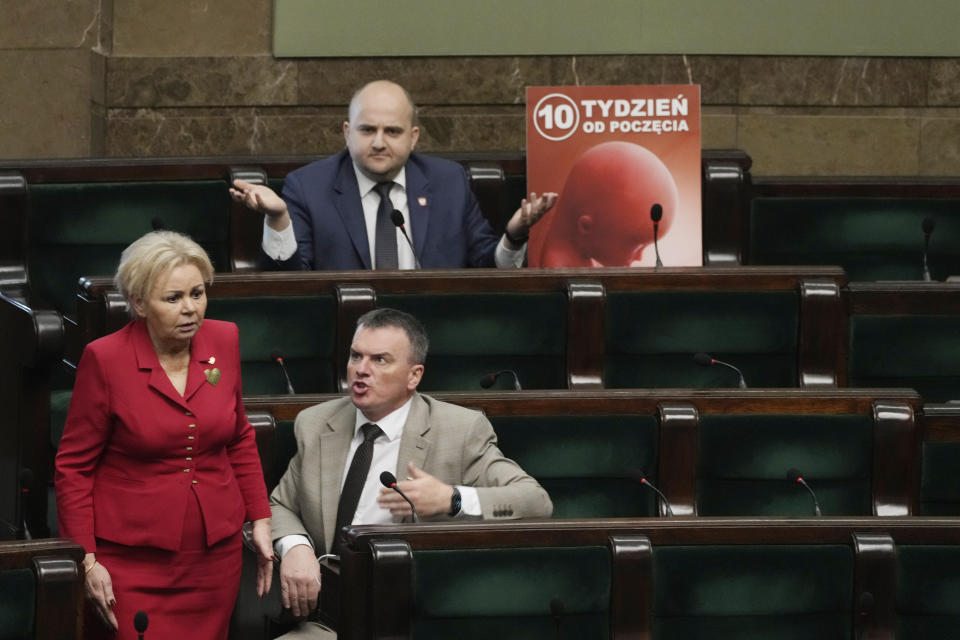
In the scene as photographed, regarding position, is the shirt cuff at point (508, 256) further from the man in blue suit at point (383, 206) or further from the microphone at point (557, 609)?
the microphone at point (557, 609)

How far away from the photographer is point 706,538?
1.58 metres

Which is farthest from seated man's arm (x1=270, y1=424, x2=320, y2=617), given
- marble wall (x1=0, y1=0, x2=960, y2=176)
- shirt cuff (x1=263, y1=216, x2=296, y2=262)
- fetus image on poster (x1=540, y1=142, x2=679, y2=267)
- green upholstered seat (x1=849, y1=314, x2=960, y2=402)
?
marble wall (x1=0, y1=0, x2=960, y2=176)

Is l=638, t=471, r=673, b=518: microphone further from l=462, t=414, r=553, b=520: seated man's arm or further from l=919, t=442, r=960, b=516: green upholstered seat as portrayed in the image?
l=919, t=442, r=960, b=516: green upholstered seat

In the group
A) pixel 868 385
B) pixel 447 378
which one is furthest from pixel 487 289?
pixel 868 385

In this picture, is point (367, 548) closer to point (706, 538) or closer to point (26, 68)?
point (706, 538)

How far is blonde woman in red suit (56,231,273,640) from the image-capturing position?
156 cm

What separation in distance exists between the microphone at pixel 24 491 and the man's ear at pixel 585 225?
0.88m

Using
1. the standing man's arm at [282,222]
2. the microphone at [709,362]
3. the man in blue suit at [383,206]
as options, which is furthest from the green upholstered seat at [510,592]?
the man in blue suit at [383,206]

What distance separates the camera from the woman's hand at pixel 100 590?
1524 millimetres

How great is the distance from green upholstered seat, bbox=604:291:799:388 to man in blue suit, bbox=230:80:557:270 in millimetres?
230

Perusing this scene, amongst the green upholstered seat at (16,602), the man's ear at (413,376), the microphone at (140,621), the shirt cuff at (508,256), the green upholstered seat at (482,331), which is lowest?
the microphone at (140,621)

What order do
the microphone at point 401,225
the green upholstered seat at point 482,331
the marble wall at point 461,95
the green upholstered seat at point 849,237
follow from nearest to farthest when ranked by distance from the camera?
the green upholstered seat at point 482,331 → the microphone at point 401,225 → the green upholstered seat at point 849,237 → the marble wall at point 461,95

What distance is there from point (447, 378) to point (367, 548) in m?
0.62

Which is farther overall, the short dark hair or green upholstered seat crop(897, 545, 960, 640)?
the short dark hair
